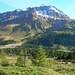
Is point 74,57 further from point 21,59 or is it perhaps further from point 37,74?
point 37,74

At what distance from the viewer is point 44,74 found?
22.4 meters

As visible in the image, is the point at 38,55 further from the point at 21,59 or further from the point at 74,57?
the point at 74,57

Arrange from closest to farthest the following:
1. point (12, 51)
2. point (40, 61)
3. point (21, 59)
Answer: point (40, 61)
point (21, 59)
point (12, 51)

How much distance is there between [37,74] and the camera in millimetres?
22047

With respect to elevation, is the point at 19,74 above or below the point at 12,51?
above

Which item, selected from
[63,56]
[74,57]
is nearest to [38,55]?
[74,57]

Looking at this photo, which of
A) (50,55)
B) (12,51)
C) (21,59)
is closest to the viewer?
(21,59)

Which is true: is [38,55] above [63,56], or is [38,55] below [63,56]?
above

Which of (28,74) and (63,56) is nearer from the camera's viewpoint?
(28,74)

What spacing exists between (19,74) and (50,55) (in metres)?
138

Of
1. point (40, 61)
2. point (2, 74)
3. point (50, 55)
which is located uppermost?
point (2, 74)

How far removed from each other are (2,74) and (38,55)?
28.7 meters

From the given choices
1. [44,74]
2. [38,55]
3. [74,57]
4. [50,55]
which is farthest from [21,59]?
[50,55]

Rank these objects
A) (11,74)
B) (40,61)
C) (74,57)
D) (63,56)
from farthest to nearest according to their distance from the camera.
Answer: (63,56) < (74,57) < (40,61) < (11,74)
